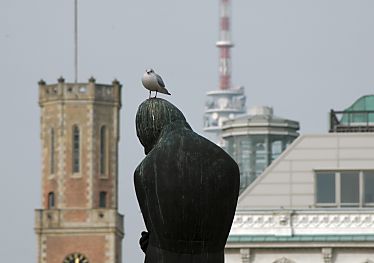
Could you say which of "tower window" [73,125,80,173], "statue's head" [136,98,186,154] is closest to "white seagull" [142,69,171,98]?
"statue's head" [136,98,186,154]

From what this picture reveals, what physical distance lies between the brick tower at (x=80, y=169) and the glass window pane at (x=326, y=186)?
84.9 meters

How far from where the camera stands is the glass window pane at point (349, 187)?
72938 millimetres

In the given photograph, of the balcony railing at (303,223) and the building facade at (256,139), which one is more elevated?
the building facade at (256,139)

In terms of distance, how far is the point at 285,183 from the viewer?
73.9 m

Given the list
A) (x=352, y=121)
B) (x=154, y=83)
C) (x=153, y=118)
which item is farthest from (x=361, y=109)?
(x=153, y=118)

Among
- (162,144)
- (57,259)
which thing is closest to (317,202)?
(162,144)

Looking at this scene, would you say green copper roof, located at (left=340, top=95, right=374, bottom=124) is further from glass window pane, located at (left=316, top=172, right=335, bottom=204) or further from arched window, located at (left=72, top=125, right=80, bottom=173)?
arched window, located at (left=72, top=125, right=80, bottom=173)

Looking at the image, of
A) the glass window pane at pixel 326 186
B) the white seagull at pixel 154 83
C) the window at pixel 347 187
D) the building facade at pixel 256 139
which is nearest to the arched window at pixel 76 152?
the building facade at pixel 256 139

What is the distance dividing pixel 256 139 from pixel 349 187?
14821 mm

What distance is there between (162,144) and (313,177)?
6119 cm

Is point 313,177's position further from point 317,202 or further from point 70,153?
point 70,153

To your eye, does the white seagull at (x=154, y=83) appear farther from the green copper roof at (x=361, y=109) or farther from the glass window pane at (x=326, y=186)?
the green copper roof at (x=361, y=109)

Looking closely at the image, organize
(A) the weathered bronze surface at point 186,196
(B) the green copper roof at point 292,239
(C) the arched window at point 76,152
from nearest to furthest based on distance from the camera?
(A) the weathered bronze surface at point 186,196 → (B) the green copper roof at point 292,239 → (C) the arched window at point 76,152

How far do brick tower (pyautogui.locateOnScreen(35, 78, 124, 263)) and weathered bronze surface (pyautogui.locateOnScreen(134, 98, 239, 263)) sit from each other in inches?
5748
